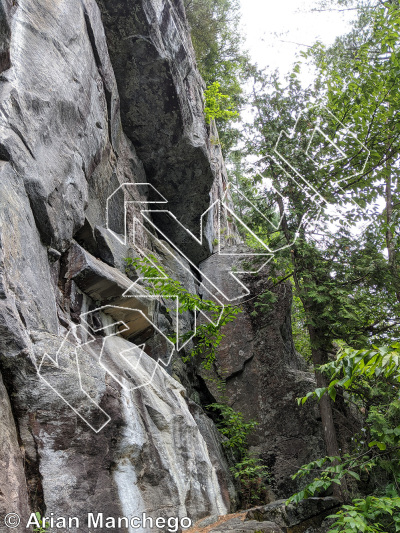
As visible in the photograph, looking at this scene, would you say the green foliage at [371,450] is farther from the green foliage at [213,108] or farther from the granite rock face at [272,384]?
the green foliage at [213,108]

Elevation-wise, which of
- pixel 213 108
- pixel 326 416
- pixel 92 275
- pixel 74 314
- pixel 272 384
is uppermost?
pixel 213 108

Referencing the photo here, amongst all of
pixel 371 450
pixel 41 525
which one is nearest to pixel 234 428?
pixel 371 450

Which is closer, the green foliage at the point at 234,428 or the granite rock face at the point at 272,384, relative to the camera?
the green foliage at the point at 234,428

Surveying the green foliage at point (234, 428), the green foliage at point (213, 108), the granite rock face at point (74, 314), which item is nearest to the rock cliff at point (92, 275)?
the granite rock face at point (74, 314)

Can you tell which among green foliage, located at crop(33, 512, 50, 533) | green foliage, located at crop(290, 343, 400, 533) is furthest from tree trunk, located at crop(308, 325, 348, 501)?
green foliage, located at crop(33, 512, 50, 533)

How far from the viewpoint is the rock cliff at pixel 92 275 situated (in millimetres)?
4289

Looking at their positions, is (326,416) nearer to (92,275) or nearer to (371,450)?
(371,450)

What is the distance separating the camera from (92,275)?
6609 mm

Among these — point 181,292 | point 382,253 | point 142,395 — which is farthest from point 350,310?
point 142,395

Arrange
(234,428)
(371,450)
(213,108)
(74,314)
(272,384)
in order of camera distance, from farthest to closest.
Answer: (213,108) < (272,384) < (234,428) < (371,450) < (74,314)

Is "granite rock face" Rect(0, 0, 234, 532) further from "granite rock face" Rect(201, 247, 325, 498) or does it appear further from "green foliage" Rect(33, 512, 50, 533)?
"granite rock face" Rect(201, 247, 325, 498)

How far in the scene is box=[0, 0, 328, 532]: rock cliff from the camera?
429cm

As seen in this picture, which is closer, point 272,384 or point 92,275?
point 92,275

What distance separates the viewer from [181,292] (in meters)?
8.77
